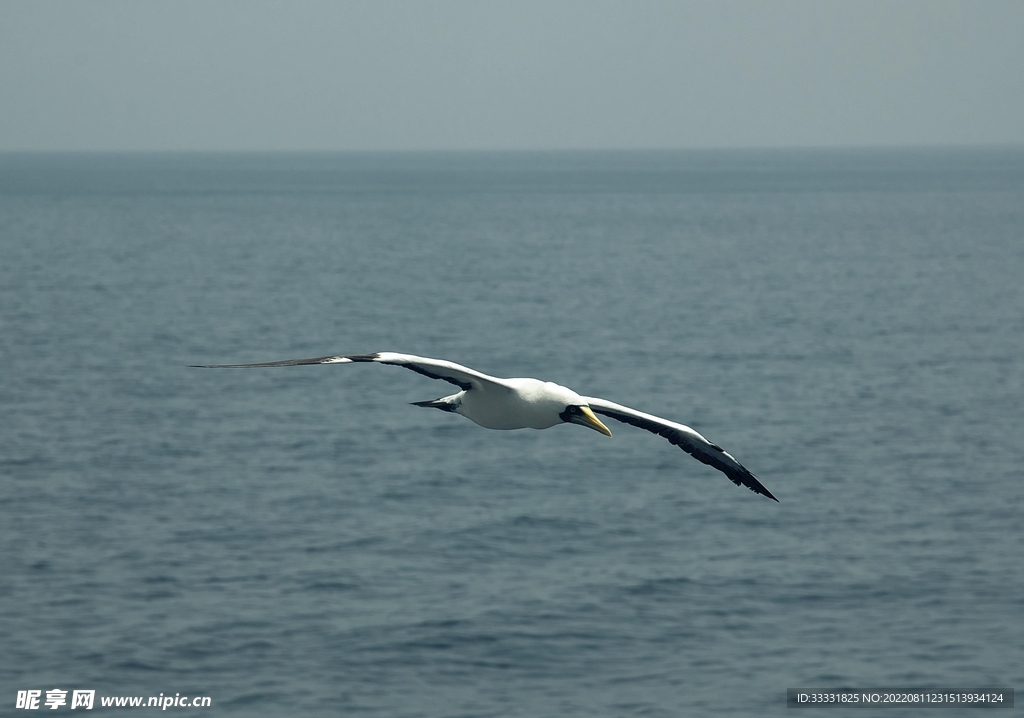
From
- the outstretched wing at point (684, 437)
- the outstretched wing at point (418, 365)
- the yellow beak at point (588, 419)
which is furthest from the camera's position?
the outstretched wing at point (684, 437)

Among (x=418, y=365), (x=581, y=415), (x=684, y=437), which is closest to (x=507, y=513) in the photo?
(x=684, y=437)

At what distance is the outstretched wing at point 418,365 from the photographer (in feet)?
43.3

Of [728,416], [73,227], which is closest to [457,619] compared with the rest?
[728,416]

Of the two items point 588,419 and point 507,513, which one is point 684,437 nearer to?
point 588,419

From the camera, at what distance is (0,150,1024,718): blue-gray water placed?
1281 inches

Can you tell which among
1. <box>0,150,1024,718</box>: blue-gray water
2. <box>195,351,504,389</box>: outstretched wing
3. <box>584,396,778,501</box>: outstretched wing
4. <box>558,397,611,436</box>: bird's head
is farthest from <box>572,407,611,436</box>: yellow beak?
<box>0,150,1024,718</box>: blue-gray water

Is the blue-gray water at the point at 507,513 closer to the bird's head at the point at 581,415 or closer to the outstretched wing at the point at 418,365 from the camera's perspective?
the bird's head at the point at 581,415

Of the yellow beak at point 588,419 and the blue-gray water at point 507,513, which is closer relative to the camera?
the yellow beak at point 588,419

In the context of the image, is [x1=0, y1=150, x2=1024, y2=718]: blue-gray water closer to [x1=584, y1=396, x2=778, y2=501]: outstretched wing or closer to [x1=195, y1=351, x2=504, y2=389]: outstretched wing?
[x1=584, y1=396, x2=778, y2=501]: outstretched wing

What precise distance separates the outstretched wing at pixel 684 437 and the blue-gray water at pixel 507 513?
1363cm

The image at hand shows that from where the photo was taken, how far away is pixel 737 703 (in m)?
30.8

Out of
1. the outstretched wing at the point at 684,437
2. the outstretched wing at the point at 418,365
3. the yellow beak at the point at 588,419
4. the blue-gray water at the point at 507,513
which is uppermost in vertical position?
the outstretched wing at the point at 418,365

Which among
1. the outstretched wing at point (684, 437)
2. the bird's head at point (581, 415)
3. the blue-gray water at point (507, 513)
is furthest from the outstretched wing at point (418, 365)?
the blue-gray water at point (507, 513)

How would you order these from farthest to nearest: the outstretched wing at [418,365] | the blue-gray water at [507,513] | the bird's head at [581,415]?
1. the blue-gray water at [507,513]
2. the bird's head at [581,415]
3. the outstretched wing at [418,365]
